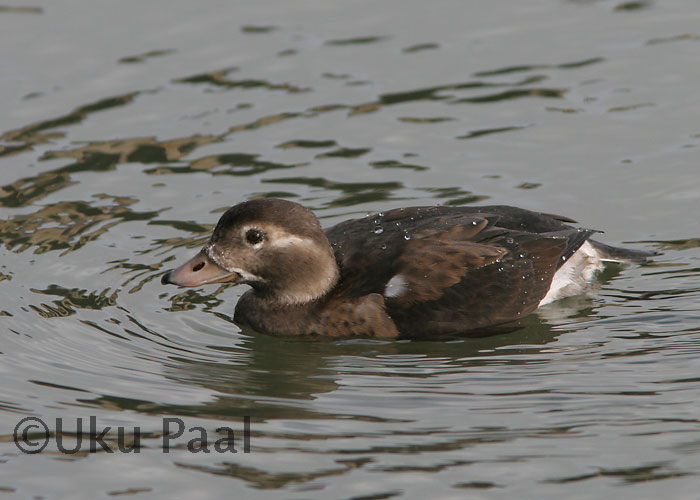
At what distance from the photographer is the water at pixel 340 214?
6.61 meters

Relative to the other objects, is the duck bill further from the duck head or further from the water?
the water

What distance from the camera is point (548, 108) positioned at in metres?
11.6

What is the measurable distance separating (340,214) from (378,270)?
6.23 ft

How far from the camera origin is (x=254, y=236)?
27.3 feet

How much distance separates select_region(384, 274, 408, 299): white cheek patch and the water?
346 millimetres

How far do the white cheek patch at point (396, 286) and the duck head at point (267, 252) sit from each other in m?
0.43

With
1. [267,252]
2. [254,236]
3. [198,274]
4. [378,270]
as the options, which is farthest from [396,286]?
[198,274]

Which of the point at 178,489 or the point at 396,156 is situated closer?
the point at 178,489

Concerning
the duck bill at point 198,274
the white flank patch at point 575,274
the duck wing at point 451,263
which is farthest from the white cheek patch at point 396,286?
the white flank patch at point 575,274

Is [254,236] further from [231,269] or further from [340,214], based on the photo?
[340,214]

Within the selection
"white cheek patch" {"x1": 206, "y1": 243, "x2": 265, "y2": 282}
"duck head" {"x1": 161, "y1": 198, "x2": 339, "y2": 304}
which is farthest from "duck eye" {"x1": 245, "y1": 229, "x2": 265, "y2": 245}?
"white cheek patch" {"x1": 206, "y1": 243, "x2": 265, "y2": 282}

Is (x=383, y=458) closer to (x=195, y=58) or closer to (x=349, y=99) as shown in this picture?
(x=349, y=99)

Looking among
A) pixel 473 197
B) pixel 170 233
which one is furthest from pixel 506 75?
pixel 170 233

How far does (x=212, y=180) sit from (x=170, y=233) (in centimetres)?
93
